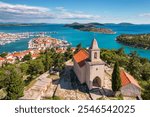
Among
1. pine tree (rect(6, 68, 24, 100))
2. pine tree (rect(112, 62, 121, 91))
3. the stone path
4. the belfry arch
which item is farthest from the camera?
the belfry arch

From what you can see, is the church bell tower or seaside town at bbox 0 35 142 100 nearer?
seaside town at bbox 0 35 142 100

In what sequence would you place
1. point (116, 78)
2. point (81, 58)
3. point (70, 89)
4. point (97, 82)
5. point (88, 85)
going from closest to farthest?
point (116, 78), point (70, 89), point (88, 85), point (97, 82), point (81, 58)

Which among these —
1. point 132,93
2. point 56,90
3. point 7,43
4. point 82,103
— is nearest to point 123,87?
point 132,93

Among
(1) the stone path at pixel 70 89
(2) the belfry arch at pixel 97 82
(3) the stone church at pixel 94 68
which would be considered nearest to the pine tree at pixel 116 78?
(3) the stone church at pixel 94 68

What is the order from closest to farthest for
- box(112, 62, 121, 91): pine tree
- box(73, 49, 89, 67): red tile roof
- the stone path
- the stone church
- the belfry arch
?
1. box(112, 62, 121, 91): pine tree
2. the stone path
3. the stone church
4. the belfry arch
5. box(73, 49, 89, 67): red tile roof

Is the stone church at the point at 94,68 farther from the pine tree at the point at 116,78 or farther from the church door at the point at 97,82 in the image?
the pine tree at the point at 116,78

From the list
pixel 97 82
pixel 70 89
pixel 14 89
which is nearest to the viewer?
pixel 14 89

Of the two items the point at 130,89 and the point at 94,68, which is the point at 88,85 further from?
the point at 130,89

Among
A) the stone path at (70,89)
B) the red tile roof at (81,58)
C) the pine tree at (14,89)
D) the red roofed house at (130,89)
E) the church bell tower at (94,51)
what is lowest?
the stone path at (70,89)

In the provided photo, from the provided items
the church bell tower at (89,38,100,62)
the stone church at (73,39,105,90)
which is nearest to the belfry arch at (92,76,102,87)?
the stone church at (73,39,105,90)

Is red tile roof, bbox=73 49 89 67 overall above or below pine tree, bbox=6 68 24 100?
above

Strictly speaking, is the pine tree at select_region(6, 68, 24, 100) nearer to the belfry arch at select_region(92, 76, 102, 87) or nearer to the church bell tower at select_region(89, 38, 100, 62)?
the church bell tower at select_region(89, 38, 100, 62)

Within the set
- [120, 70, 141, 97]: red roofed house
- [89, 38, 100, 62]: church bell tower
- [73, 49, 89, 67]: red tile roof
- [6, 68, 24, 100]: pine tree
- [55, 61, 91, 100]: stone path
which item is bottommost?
[55, 61, 91, 100]: stone path

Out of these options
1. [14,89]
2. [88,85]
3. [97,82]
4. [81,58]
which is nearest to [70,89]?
[88,85]
